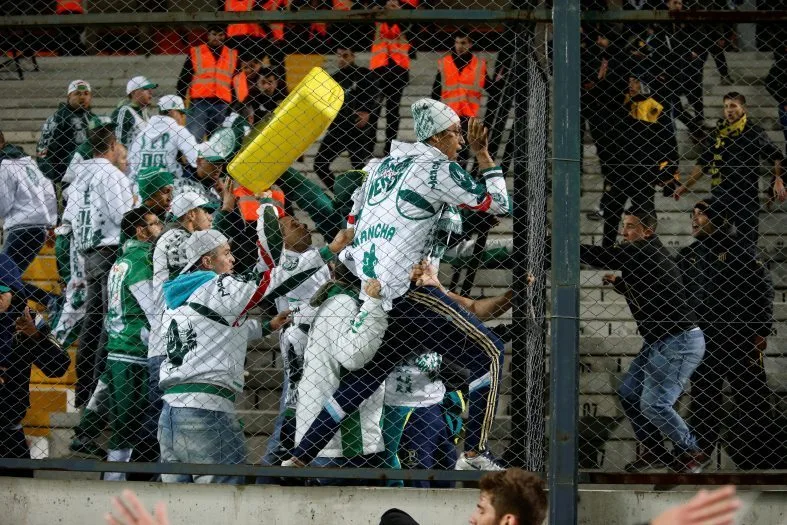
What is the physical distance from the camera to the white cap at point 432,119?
664cm

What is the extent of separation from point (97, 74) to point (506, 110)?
6.91 metres

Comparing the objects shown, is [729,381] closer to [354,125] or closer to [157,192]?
[354,125]

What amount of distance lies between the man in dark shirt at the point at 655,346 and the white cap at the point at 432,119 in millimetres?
1282

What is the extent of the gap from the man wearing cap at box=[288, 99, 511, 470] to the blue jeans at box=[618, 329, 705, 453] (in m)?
1.05

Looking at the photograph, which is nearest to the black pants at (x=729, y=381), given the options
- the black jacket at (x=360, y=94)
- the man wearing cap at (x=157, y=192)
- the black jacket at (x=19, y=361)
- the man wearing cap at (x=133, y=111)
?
the black jacket at (x=360, y=94)

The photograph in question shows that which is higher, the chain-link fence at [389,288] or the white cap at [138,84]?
the white cap at [138,84]

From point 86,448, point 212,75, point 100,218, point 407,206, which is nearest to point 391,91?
point 212,75

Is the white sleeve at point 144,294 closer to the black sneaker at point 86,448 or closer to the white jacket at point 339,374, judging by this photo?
the black sneaker at point 86,448

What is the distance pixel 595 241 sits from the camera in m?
9.22

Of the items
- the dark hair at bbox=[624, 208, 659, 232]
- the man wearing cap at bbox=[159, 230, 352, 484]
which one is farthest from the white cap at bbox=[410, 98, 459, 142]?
the dark hair at bbox=[624, 208, 659, 232]

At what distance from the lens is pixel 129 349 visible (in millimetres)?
6988

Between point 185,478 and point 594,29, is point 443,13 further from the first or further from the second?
point 594,29

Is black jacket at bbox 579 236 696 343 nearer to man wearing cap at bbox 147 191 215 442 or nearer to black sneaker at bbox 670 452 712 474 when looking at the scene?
black sneaker at bbox 670 452 712 474

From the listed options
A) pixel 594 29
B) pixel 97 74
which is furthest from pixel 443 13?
pixel 97 74
